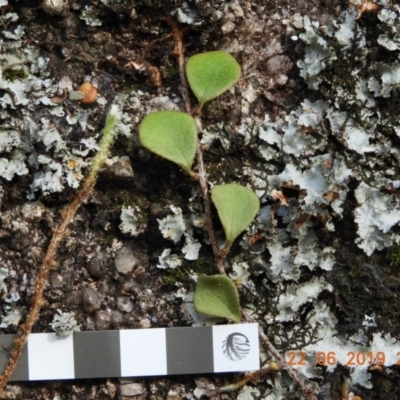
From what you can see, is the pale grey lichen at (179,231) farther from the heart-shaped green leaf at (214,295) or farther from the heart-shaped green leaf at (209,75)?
the heart-shaped green leaf at (209,75)

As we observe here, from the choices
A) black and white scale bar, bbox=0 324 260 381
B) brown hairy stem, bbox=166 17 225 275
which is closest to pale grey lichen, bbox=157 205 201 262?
brown hairy stem, bbox=166 17 225 275

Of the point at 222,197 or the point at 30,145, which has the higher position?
the point at 30,145

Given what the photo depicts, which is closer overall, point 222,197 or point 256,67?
point 222,197

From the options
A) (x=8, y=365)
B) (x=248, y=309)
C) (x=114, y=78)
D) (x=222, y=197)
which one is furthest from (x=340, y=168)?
(x=8, y=365)

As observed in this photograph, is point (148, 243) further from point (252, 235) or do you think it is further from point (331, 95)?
point (331, 95)

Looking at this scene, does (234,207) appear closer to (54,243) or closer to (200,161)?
(200,161)

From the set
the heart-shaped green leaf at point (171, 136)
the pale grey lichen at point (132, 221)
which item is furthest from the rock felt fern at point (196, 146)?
Result: the pale grey lichen at point (132, 221)
